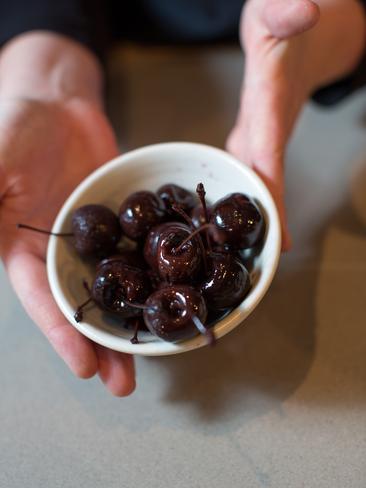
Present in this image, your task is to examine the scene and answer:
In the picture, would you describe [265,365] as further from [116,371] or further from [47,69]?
[47,69]

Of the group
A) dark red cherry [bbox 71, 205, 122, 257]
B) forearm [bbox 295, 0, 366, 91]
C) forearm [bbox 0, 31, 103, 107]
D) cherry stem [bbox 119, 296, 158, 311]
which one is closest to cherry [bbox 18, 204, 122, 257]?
dark red cherry [bbox 71, 205, 122, 257]

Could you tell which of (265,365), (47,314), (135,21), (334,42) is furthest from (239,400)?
(135,21)

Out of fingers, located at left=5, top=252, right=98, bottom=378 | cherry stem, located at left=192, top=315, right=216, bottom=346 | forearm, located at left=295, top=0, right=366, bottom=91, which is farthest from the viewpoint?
forearm, located at left=295, top=0, right=366, bottom=91

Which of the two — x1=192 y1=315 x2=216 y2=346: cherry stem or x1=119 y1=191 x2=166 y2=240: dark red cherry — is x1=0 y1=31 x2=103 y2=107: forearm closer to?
x1=119 y1=191 x2=166 y2=240: dark red cherry

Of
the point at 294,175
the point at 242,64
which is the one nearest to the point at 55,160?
the point at 294,175

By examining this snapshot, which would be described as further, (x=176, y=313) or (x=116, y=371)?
(x=116, y=371)

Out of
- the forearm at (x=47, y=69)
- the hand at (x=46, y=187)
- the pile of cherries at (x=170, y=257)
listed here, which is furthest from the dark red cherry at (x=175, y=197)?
the forearm at (x=47, y=69)

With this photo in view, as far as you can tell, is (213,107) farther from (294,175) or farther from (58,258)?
(58,258)
